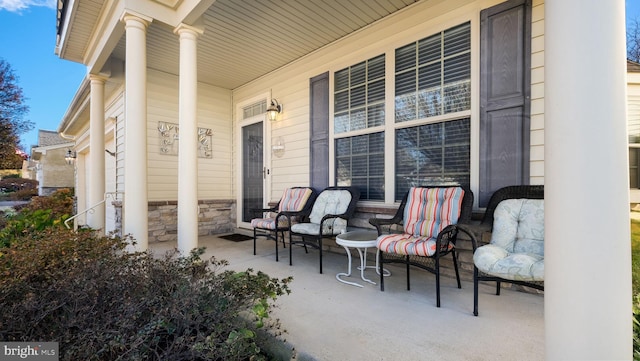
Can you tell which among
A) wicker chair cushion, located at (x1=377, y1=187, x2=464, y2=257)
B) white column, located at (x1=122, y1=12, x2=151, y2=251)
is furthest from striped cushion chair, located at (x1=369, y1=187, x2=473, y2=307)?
white column, located at (x1=122, y1=12, x2=151, y2=251)

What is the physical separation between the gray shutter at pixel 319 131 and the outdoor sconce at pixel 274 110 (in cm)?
71

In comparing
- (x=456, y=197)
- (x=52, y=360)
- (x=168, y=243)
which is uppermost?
(x=456, y=197)

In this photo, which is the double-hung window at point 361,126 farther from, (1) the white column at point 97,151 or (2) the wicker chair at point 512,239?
(1) the white column at point 97,151

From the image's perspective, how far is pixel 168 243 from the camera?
5090 mm

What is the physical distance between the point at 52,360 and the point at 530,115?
11.6ft

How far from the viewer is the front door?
5582 millimetres

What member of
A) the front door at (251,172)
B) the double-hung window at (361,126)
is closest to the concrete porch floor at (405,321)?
the double-hung window at (361,126)

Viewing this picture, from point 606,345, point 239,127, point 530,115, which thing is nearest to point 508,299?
point 530,115

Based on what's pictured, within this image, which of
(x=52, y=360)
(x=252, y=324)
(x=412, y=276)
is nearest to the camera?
(x=52, y=360)

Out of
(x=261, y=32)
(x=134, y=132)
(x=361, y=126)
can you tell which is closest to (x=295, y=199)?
(x=361, y=126)

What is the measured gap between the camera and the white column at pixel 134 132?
3111mm

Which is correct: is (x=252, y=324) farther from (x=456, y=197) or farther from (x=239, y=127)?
(x=239, y=127)

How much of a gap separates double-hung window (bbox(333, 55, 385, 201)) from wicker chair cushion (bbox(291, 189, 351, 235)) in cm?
31

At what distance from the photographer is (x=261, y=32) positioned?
402 cm
